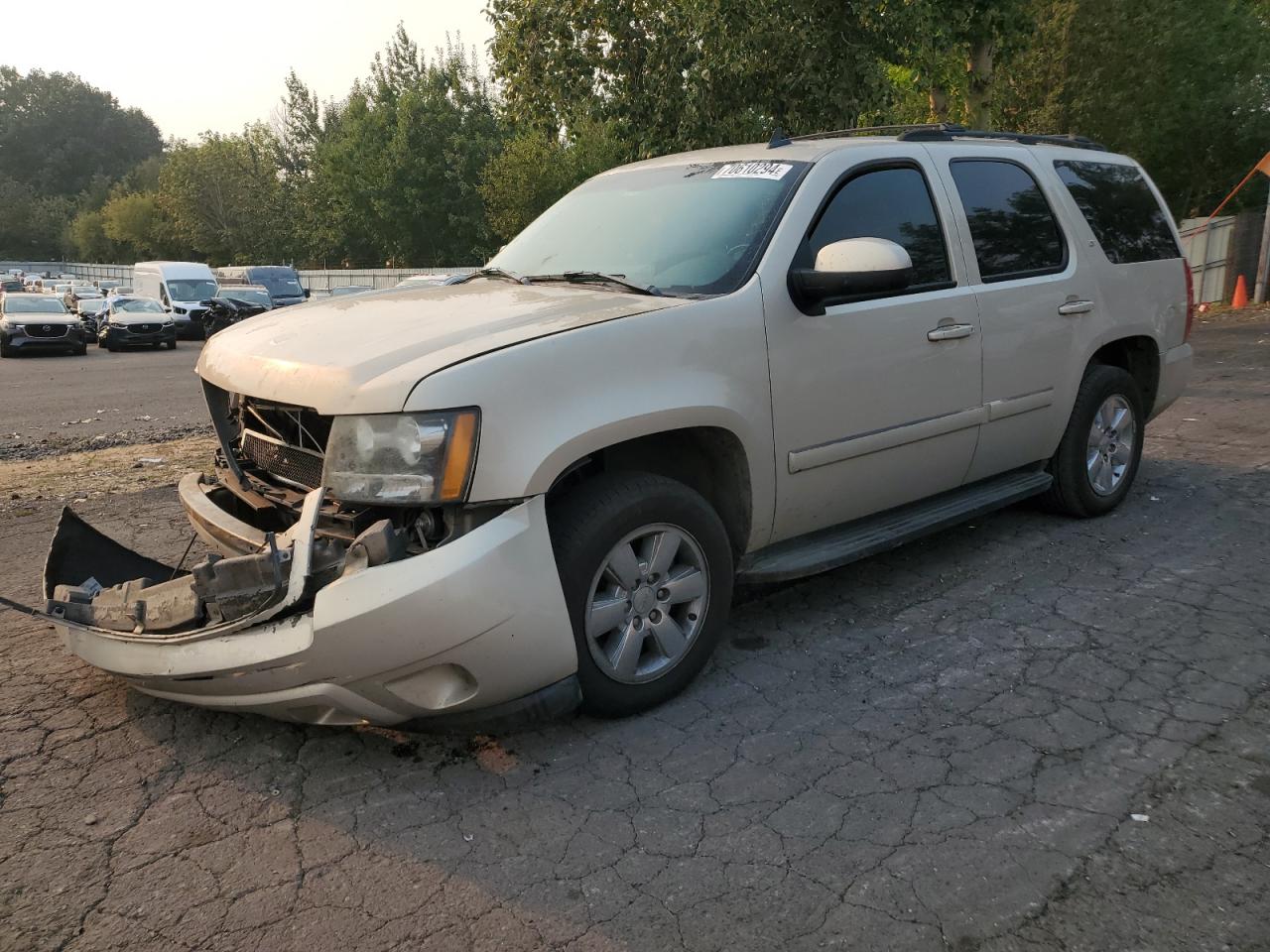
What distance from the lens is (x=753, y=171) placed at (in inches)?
160

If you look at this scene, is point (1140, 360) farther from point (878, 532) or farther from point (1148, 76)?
point (1148, 76)

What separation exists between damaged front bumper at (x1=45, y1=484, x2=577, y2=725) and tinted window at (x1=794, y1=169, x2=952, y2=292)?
1811 millimetres

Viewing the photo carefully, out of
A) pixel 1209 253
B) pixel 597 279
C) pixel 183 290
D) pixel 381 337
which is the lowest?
pixel 1209 253

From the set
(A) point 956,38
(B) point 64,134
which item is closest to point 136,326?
(A) point 956,38

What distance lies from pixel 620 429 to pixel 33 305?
25.2 meters

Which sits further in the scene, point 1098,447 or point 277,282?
point 277,282

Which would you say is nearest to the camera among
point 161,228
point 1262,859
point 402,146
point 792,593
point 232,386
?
point 1262,859

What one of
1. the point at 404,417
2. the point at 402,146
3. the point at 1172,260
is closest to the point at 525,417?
the point at 404,417

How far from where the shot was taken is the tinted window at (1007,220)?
4.52 meters

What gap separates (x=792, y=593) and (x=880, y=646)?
683 millimetres

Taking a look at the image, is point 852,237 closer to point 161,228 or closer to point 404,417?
point 404,417

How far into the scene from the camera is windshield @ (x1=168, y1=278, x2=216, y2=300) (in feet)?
96.1

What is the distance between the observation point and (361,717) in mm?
2922

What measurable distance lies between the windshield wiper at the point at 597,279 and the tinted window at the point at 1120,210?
108 inches
